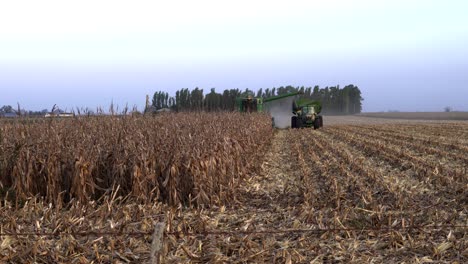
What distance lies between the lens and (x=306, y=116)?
31.8 m

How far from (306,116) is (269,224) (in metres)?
25.4

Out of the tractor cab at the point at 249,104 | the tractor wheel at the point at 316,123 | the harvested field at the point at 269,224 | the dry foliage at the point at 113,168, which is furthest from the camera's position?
the tractor wheel at the point at 316,123

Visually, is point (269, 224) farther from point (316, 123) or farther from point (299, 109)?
point (299, 109)

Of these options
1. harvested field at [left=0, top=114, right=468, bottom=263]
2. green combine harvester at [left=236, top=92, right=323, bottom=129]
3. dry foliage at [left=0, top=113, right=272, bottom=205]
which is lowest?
harvested field at [left=0, top=114, right=468, bottom=263]

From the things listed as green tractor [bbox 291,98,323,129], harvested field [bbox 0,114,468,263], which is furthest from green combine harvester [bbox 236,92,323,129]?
harvested field [bbox 0,114,468,263]

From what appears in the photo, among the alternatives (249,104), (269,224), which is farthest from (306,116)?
(269,224)

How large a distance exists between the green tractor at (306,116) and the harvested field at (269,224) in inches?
820

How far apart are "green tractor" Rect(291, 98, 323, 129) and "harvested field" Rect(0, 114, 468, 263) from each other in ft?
68.3

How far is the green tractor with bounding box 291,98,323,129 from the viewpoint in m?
31.8

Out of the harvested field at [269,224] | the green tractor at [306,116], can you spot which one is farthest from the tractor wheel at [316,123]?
the harvested field at [269,224]

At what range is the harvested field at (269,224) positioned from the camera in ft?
17.8

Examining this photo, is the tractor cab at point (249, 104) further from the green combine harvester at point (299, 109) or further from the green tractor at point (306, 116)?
the green tractor at point (306, 116)

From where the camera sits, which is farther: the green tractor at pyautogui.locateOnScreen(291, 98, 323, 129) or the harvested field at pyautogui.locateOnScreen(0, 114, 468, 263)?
the green tractor at pyautogui.locateOnScreen(291, 98, 323, 129)

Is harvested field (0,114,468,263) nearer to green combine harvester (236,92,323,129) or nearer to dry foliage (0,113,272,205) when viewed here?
dry foliage (0,113,272,205)
